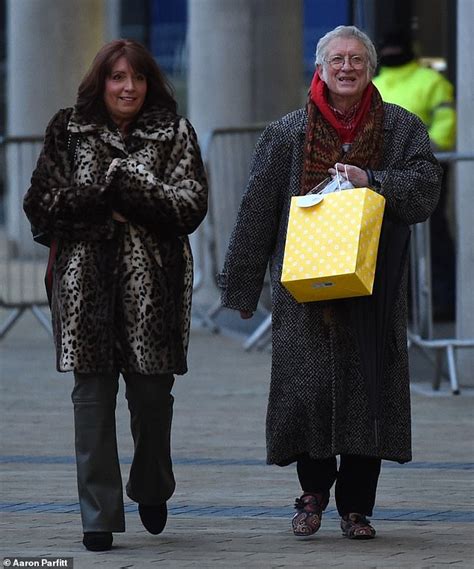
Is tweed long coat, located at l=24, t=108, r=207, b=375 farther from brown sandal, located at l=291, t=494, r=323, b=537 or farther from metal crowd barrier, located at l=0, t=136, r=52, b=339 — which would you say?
metal crowd barrier, located at l=0, t=136, r=52, b=339

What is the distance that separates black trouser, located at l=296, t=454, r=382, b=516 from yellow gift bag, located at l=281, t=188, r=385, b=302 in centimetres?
59

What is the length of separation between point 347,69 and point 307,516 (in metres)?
1.45

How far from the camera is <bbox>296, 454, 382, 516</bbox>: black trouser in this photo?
19.4ft

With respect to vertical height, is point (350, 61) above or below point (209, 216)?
above

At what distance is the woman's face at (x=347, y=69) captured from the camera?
5809 mm

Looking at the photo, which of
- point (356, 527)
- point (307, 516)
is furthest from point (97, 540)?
point (356, 527)

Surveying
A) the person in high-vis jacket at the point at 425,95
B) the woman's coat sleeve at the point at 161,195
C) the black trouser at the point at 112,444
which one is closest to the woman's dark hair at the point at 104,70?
the woman's coat sleeve at the point at 161,195

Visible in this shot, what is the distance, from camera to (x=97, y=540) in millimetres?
5648

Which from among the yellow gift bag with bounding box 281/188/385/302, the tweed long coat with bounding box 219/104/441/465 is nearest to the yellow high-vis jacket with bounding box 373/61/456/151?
the tweed long coat with bounding box 219/104/441/465

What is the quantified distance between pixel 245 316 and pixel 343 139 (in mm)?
671

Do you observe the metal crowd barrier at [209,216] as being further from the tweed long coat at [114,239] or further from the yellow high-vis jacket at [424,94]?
the tweed long coat at [114,239]

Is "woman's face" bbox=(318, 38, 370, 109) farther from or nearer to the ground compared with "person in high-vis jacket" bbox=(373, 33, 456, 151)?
farther from the ground

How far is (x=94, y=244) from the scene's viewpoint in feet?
18.8

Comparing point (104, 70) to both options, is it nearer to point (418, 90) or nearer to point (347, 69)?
point (347, 69)
